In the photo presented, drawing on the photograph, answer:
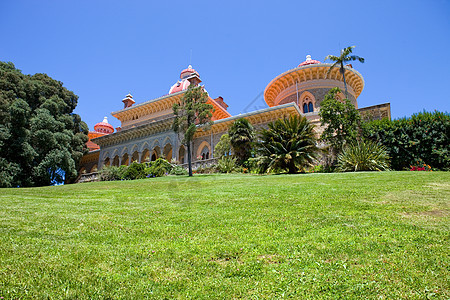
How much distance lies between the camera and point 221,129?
29328 millimetres

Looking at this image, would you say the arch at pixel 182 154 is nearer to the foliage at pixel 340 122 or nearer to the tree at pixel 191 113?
the tree at pixel 191 113

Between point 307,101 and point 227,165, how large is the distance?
1557cm

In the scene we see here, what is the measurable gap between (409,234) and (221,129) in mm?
25760

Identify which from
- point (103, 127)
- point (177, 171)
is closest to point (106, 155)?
point (177, 171)

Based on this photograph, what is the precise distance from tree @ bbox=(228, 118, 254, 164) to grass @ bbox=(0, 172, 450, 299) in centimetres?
1479

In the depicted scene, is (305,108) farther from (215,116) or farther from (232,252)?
(232,252)

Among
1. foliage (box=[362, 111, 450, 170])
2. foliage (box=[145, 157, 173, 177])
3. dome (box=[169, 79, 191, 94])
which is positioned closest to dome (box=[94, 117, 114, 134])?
dome (box=[169, 79, 191, 94])

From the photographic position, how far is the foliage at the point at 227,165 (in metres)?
20.4

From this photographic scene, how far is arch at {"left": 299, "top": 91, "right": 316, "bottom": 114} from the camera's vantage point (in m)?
31.1

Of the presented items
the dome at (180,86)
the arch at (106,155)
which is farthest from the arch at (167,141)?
the dome at (180,86)

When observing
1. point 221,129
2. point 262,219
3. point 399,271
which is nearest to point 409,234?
point 399,271

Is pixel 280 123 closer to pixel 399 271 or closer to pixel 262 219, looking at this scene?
pixel 262 219

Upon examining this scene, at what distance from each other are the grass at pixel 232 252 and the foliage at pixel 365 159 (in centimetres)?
972

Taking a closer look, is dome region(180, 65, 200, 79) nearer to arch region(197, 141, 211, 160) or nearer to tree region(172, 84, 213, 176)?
arch region(197, 141, 211, 160)
